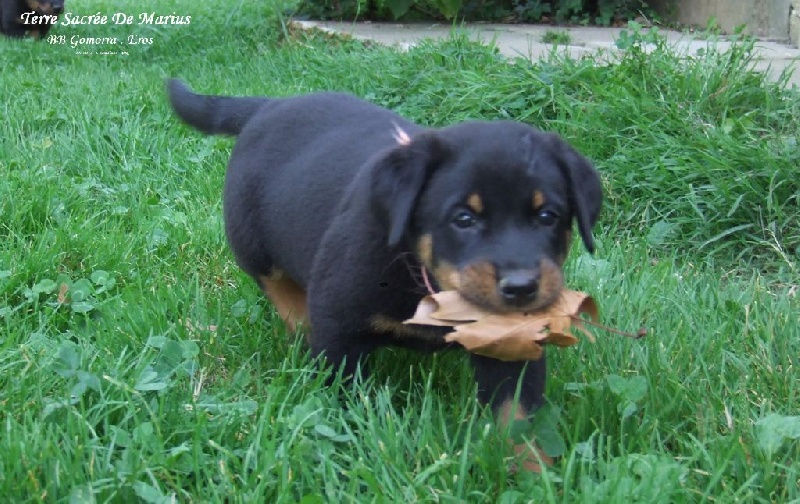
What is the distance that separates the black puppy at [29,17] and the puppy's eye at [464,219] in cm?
740

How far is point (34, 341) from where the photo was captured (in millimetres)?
2504

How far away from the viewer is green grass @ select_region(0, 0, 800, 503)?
187 centimetres

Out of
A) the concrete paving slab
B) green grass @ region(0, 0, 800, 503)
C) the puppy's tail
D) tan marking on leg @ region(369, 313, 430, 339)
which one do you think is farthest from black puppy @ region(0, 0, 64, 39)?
tan marking on leg @ region(369, 313, 430, 339)

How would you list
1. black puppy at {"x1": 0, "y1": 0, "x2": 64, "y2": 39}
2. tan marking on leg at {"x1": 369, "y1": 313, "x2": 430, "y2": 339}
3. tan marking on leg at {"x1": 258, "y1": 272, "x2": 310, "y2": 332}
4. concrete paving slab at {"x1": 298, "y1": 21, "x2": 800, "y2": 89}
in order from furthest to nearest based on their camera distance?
black puppy at {"x1": 0, "y1": 0, "x2": 64, "y2": 39} → concrete paving slab at {"x1": 298, "y1": 21, "x2": 800, "y2": 89} → tan marking on leg at {"x1": 258, "y1": 272, "x2": 310, "y2": 332} → tan marking on leg at {"x1": 369, "y1": 313, "x2": 430, "y2": 339}

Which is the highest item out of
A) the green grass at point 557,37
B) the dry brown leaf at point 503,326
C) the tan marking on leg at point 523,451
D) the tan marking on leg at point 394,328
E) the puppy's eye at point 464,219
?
the green grass at point 557,37

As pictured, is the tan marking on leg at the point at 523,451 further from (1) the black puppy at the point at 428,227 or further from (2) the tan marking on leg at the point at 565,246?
(2) the tan marking on leg at the point at 565,246

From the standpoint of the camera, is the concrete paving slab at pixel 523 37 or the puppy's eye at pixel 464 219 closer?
the puppy's eye at pixel 464 219

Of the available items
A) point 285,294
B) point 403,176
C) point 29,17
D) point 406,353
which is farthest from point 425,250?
point 29,17

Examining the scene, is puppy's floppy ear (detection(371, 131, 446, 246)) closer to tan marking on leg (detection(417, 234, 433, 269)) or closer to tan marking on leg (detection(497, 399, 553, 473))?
tan marking on leg (detection(417, 234, 433, 269))

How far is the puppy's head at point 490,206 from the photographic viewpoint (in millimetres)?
1942

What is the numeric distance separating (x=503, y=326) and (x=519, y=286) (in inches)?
4.5

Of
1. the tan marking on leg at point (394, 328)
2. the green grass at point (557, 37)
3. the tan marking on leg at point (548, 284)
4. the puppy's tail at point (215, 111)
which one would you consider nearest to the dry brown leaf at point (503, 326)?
the tan marking on leg at point (548, 284)

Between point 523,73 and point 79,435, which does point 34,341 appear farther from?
point 523,73

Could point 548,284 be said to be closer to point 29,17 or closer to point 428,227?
point 428,227
